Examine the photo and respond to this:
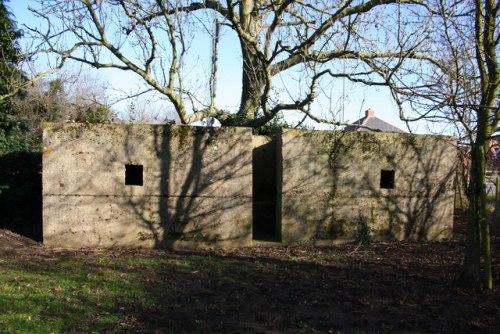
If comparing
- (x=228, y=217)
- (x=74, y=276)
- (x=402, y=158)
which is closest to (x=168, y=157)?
(x=228, y=217)

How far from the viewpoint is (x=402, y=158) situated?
830 cm

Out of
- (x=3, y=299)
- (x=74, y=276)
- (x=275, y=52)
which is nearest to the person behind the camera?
(x=3, y=299)

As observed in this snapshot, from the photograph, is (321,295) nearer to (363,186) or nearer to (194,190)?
(194,190)

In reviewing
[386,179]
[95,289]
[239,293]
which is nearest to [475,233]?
[239,293]

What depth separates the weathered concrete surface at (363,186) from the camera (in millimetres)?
7934

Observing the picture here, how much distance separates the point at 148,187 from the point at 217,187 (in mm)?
1141

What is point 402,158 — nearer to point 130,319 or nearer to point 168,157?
point 168,157

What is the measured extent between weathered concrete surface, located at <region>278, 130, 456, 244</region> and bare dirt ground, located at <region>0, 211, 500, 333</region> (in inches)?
33.4

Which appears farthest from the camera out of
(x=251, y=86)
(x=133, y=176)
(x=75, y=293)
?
(x=251, y=86)

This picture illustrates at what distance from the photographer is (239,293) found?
5.13 metres

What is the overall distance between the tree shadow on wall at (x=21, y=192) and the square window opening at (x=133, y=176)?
1.97 meters

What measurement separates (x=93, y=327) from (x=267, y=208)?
16.5 feet

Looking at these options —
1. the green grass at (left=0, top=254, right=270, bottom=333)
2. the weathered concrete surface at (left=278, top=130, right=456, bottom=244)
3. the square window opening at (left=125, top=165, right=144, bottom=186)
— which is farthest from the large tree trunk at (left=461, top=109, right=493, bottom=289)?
the square window opening at (left=125, top=165, right=144, bottom=186)

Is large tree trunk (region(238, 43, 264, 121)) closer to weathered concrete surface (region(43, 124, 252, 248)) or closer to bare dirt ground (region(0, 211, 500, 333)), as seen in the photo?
weathered concrete surface (region(43, 124, 252, 248))
